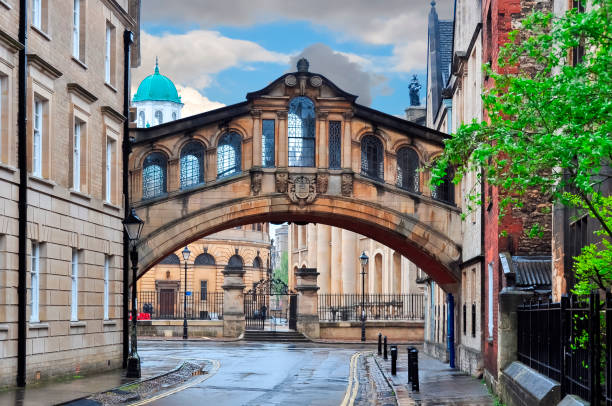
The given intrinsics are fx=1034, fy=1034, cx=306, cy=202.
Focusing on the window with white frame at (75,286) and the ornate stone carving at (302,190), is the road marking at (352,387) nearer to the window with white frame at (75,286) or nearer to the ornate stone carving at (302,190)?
the ornate stone carving at (302,190)

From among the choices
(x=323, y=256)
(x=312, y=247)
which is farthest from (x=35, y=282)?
(x=312, y=247)

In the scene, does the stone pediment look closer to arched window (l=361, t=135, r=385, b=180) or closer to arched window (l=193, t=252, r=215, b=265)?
arched window (l=361, t=135, r=385, b=180)

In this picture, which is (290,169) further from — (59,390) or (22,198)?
(59,390)

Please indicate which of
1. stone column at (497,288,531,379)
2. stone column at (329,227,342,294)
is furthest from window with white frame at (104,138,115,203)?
stone column at (329,227,342,294)

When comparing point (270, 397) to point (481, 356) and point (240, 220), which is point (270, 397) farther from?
point (240, 220)

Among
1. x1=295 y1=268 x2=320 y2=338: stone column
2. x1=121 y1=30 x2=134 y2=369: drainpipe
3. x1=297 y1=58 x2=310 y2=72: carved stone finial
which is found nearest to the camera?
x1=121 y1=30 x2=134 y2=369: drainpipe

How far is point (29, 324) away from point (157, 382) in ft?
12.7

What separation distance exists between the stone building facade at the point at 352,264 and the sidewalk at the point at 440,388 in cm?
2970

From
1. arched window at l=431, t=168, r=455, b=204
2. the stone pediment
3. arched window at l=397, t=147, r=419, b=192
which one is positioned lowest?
arched window at l=431, t=168, r=455, b=204

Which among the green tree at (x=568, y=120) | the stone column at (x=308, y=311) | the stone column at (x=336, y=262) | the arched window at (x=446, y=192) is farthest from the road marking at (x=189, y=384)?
the stone column at (x=336, y=262)

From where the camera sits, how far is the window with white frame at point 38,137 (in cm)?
2211

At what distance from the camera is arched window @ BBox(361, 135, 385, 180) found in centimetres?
3184

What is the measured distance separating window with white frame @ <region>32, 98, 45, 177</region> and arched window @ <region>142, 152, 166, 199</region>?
28.9 feet

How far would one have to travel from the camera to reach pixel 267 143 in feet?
104
